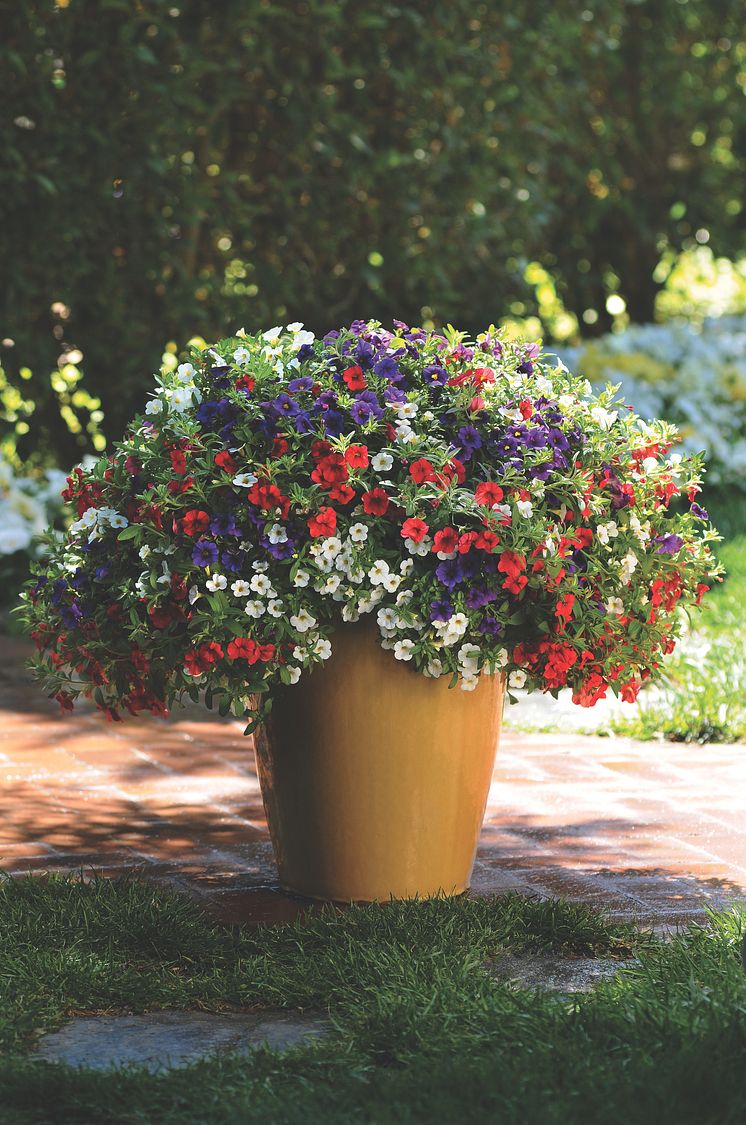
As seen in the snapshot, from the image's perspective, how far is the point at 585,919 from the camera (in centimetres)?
345

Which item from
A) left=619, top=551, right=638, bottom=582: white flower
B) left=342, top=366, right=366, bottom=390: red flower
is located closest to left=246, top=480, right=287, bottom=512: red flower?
left=342, top=366, right=366, bottom=390: red flower

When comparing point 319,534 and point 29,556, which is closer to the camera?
point 319,534

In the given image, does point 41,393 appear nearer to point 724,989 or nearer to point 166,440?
point 166,440

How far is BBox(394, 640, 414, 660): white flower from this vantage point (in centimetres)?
334

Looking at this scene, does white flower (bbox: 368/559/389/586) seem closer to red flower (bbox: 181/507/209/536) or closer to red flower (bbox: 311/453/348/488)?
red flower (bbox: 311/453/348/488)

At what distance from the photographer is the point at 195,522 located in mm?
3293

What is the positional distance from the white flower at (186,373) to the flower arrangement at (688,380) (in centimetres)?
622

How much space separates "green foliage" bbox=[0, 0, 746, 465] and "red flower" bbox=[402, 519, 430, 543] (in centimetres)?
414

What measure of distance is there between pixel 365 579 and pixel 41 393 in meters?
4.62

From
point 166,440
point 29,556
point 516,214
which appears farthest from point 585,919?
point 516,214

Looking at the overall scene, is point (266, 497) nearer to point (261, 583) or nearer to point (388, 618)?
point (261, 583)

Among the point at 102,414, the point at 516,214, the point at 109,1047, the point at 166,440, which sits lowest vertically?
the point at 109,1047

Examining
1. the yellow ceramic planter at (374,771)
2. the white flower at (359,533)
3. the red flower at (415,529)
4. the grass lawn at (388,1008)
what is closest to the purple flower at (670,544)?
the yellow ceramic planter at (374,771)

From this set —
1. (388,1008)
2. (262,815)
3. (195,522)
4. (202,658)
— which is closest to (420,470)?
(195,522)
